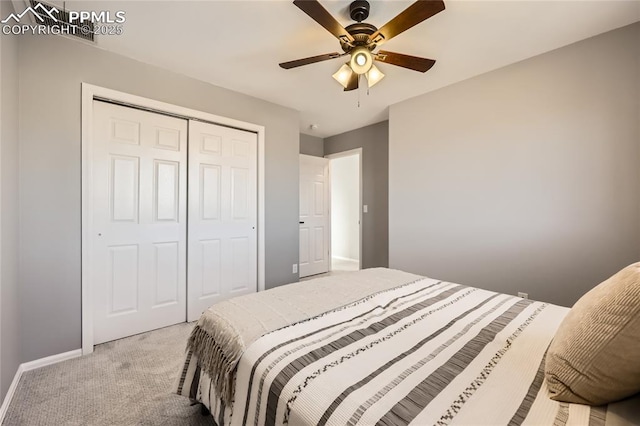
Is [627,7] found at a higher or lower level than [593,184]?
higher

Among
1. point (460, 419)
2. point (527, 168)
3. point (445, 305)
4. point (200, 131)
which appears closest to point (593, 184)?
point (527, 168)

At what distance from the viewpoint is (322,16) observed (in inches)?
58.7

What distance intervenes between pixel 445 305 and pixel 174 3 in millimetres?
2473

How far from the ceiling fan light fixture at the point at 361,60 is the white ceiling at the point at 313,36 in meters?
0.27

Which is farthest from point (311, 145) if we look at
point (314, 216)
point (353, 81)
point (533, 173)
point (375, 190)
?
point (533, 173)

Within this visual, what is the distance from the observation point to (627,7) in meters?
1.76

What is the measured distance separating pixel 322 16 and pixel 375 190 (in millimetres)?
2877

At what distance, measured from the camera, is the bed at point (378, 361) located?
0.70m

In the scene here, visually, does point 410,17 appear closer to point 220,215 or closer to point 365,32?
point 365,32

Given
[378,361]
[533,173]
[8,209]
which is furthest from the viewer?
[533,173]

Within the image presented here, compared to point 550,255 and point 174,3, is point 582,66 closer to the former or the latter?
point 550,255

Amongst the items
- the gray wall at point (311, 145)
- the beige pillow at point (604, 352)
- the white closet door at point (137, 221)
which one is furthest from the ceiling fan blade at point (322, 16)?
the gray wall at point (311, 145)

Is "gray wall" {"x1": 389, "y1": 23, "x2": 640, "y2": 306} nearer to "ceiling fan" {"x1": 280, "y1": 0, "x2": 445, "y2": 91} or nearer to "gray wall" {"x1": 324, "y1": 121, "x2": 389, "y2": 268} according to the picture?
"gray wall" {"x1": 324, "y1": 121, "x2": 389, "y2": 268}

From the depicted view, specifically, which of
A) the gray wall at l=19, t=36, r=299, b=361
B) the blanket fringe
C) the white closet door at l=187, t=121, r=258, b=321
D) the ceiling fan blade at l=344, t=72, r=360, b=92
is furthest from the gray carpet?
the ceiling fan blade at l=344, t=72, r=360, b=92
